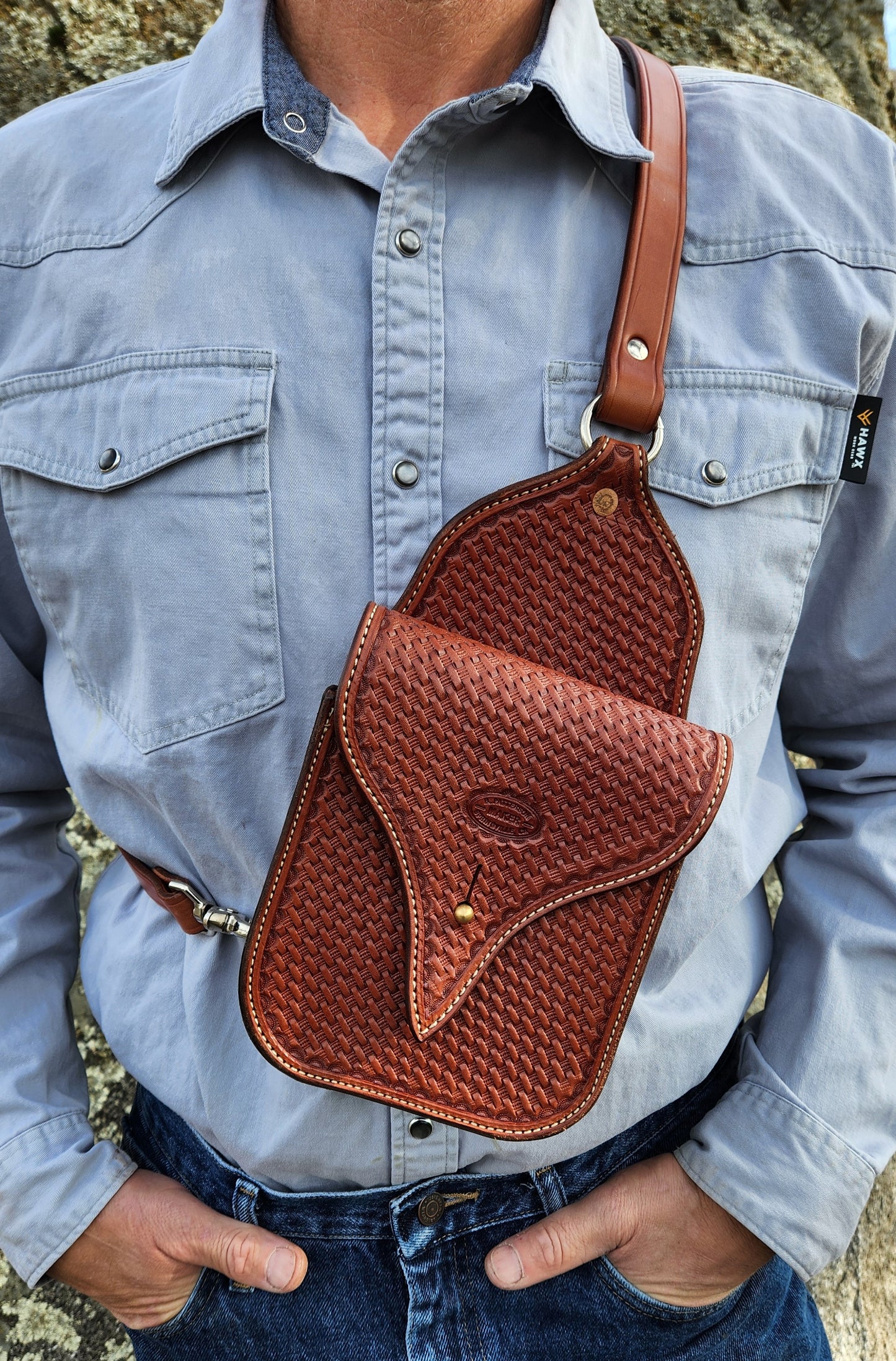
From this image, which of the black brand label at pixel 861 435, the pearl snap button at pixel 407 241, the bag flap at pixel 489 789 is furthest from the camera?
the black brand label at pixel 861 435

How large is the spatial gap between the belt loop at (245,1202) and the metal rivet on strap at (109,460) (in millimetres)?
920

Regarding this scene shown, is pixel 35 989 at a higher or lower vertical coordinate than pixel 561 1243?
higher

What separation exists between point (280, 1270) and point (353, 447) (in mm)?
1017

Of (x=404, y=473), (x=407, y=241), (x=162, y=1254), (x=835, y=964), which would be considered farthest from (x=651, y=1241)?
(x=407, y=241)

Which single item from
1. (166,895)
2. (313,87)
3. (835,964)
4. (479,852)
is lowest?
(835,964)

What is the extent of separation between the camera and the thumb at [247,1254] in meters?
1.23

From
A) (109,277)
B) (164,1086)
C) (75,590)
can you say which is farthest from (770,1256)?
(109,277)

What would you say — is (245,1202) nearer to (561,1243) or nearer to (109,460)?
(561,1243)

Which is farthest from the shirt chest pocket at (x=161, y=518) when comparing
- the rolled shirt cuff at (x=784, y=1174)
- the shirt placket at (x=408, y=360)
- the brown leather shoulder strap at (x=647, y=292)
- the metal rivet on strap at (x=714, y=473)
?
the rolled shirt cuff at (x=784, y=1174)

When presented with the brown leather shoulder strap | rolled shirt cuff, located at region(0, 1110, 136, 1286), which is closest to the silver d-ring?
the brown leather shoulder strap

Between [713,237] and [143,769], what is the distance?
920 mm

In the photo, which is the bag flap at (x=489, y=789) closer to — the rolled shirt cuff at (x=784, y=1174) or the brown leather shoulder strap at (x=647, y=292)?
the brown leather shoulder strap at (x=647, y=292)

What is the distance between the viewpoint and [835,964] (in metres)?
1.33

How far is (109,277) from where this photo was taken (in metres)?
1.13
